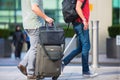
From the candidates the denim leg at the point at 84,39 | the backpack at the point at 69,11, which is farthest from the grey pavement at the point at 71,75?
the backpack at the point at 69,11

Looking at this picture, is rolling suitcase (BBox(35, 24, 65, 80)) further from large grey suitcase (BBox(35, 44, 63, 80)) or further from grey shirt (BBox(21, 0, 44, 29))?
grey shirt (BBox(21, 0, 44, 29))

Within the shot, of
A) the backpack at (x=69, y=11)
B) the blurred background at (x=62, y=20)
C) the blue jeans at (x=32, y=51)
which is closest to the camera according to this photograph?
the blue jeans at (x=32, y=51)

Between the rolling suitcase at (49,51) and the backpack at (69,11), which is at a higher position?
the backpack at (69,11)

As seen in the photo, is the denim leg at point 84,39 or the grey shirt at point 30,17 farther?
the denim leg at point 84,39

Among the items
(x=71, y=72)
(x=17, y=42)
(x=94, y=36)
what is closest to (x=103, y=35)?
(x=17, y=42)

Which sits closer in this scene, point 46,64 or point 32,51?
point 46,64

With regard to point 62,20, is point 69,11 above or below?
above

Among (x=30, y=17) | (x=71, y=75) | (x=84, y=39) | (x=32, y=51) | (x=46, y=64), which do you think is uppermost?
(x=30, y=17)

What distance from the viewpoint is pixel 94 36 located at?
12938 millimetres

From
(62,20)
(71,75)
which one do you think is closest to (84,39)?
(71,75)

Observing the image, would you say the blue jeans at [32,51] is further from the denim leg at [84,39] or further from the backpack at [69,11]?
the denim leg at [84,39]

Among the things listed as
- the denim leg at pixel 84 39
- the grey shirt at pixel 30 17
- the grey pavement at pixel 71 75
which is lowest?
the grey pavement at pixel 71 75

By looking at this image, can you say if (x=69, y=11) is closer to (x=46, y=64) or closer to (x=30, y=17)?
(x=30, y=17)

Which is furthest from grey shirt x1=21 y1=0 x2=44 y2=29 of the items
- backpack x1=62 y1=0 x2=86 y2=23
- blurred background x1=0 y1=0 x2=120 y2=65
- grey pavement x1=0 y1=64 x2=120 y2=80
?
blurred background x1=0 y1=0 x2=120 y2=65
